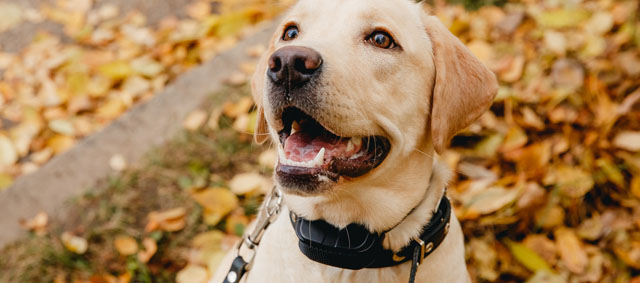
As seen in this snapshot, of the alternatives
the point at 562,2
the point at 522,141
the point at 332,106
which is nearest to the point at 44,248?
the point at 332,106

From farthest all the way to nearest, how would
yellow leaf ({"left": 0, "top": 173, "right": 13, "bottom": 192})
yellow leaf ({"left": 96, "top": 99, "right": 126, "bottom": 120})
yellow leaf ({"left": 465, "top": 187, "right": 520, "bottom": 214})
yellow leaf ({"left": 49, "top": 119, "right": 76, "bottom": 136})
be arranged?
yellow leaf ({"left": 96, "top": 99, "right": 126, "bottom": 120}) < yellow leaf ({"left": 49, "top": 119, "right": 76, "bottom": 136}) < yellow leaf ({"left": 0, "top": 173, "right": 13, "bottom": 192}) < yellow leaf ({"left": 465, "top": 187, "right": 520, "bottom": 214})

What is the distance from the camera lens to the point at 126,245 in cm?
346

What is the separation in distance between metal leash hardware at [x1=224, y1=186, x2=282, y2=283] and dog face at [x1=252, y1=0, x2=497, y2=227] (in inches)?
15.3

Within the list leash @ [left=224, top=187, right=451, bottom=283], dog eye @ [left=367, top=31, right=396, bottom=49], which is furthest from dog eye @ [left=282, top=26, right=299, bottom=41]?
leash @ [left=224, top=187, right=451, bottom=283]

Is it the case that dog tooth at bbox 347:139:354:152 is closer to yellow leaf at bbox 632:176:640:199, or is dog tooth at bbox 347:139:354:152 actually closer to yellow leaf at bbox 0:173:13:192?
yellow leaf at bbox 632:176:640:199

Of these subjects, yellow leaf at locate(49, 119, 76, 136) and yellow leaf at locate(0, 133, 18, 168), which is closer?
yellow leaf at locate(0, 133, 18, 168)

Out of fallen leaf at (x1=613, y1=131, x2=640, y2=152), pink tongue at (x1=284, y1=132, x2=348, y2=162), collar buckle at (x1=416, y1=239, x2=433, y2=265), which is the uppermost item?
pink tongue at (x1=284, y1=132, x2=348, y2=162)

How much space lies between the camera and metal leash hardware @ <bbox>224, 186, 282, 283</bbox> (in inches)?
90.0

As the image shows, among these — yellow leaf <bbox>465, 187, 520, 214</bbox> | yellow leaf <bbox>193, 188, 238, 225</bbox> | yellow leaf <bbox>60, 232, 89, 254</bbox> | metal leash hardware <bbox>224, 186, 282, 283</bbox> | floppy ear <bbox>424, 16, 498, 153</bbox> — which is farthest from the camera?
yellow leaf <bbox>193, 188, 238, 225</bbox>

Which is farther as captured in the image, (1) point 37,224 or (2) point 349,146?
(1) point 37,224

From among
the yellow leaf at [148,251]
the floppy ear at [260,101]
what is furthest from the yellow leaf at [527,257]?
the yellow leaf at [148,251]

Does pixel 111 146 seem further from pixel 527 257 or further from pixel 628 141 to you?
pixel 628 141

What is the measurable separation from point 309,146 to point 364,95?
0.31 m

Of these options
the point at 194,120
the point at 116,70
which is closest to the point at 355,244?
the point at 194,120
